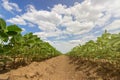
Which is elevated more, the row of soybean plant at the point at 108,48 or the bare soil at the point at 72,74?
the row of soybean plant at the point at 108,48

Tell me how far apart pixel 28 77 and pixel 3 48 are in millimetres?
2216

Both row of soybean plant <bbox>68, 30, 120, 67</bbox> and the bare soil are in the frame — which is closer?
row of soybean plant <bbox>68, 30, 120, 67</bbox>

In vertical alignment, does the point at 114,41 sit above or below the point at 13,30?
below

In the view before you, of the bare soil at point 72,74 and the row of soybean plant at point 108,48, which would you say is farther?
the bare soil at point 72,74

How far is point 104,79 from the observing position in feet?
30.3

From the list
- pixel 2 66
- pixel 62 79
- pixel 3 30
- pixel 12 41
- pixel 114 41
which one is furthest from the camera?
pixel 2 66

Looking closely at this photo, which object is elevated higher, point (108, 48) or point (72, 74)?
point (108, 48)

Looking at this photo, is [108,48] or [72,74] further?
[72,74]

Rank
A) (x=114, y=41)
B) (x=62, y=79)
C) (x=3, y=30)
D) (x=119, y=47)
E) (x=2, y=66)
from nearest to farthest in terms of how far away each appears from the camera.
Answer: (x=114, y=41)
(x=119, y=47)
(x=3, y=30)
(x=62, y=79)
(x=2, y=66)

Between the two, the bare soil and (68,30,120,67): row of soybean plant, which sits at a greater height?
(68,30,120,67): row of soybean plant

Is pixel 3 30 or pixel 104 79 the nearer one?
pixel 104 79

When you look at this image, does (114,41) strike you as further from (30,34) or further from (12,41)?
(30,34)

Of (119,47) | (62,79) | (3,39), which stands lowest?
(62,79)

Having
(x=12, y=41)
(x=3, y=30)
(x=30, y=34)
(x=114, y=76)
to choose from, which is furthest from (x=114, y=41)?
(x=30, y=34)
